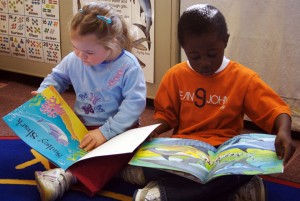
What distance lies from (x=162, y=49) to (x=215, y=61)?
69 centimetres

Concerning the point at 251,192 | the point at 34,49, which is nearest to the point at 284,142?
the point at 251,192

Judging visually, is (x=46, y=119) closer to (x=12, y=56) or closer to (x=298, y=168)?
(x=298, y=168)

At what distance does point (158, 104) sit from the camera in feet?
3.77

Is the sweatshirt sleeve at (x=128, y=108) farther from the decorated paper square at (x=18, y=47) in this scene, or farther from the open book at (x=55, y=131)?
the decorated paper square at (x=18, y=47)

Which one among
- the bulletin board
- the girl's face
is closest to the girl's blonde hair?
the girl's face

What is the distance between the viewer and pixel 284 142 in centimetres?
84

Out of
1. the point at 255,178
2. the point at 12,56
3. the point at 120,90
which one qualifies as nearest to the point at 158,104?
the point at 120,90

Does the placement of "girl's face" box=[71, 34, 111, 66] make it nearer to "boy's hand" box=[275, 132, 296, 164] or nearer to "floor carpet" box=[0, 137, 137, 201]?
"floor carpet" box=[0, 137, 137, 201]

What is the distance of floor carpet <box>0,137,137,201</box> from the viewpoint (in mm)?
1035

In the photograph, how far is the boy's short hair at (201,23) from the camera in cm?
97

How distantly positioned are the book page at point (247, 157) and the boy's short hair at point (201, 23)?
25cm

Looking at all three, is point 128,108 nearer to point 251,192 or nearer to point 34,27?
point 251,192

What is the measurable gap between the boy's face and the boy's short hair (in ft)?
0.04

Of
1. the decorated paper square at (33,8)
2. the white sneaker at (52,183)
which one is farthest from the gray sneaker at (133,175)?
the decorated paper square at (33,8)
